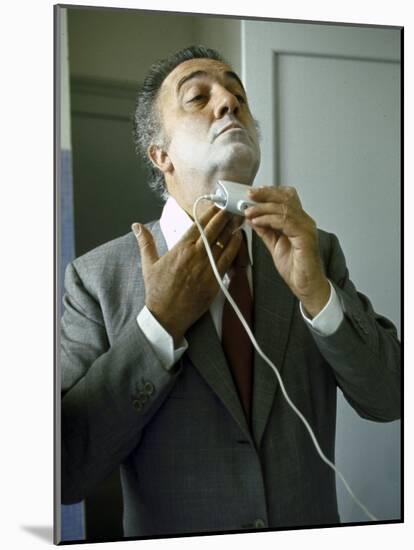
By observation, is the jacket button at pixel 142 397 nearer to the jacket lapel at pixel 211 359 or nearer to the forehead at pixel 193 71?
the jacket lapel at pixel 211 359

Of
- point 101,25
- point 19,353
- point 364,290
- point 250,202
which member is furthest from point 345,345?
point 101,25

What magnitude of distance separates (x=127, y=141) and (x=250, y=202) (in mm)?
257

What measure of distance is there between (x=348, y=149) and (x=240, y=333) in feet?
1.47

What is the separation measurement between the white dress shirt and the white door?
0.12 meters

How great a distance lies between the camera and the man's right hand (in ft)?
6.10

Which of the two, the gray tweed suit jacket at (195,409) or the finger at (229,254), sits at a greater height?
the finger at (229,254)

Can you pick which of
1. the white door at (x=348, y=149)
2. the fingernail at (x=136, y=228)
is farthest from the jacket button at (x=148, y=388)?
the white door at (x=348, y=149)

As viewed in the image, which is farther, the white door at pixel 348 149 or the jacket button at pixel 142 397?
the white door at pixel 348 149

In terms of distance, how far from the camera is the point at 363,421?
2023 millimetres

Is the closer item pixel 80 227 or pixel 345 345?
pixel 80 227

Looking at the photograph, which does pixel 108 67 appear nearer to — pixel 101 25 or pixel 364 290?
pixel 101 25

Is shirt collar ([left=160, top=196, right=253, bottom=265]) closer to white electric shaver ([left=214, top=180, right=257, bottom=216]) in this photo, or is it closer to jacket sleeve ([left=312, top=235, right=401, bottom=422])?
white electric shaver ([left=214, top=180, right=257, bottom=216])

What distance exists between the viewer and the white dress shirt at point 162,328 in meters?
1.85

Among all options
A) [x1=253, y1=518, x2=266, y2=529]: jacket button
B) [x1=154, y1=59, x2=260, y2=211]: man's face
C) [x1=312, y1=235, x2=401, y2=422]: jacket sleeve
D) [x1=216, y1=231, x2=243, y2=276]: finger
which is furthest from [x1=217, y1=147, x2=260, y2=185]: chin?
[x1=253, y1=518, x2=266, y2=529]: jacket button
